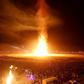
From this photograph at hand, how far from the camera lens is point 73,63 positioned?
342 inches

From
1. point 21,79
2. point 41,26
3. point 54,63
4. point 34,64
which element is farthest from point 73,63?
point 41,26

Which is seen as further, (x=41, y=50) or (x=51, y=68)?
(x=41, y=50)

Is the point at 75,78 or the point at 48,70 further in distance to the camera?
the point at 48,70

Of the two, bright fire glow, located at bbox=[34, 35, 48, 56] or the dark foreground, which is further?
bright fire glow, located at bbox=[34, 35, 48, 56]

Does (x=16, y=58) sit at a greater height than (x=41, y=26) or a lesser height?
lesser

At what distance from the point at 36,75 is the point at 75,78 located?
1.43 m

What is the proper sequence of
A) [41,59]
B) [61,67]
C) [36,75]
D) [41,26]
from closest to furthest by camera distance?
[41,59] → [61,67] → [36,75] → [41,26]

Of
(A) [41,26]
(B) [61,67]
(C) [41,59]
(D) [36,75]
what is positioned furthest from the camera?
(A) [41,26]

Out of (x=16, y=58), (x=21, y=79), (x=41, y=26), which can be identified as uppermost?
(x=41, y=26)

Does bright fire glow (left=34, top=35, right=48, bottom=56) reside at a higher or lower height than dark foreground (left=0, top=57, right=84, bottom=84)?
higher

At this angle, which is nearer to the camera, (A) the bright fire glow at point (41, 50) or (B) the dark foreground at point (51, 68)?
(B) the dark foreground at point (51, 68)

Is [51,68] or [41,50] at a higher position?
[41,50]

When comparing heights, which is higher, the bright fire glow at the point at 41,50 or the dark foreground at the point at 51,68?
the bright fire glow at the point at 41,50

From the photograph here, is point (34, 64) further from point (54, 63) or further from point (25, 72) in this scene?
point (25, 72)
